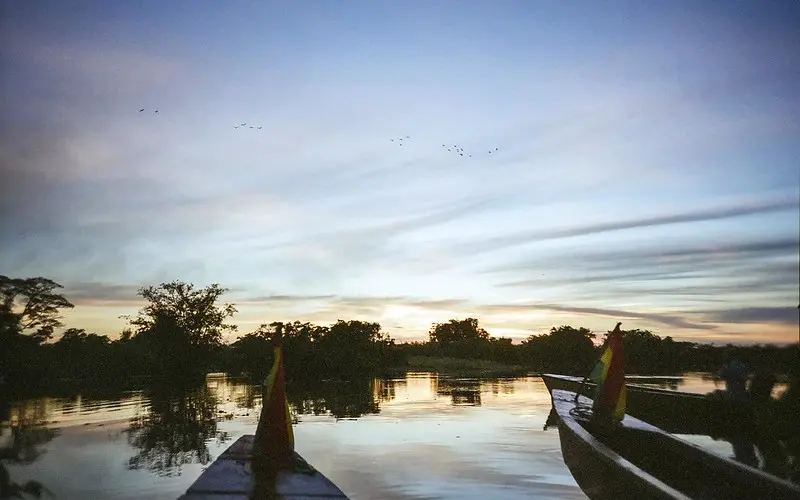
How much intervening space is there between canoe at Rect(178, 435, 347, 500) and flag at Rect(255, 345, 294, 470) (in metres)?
0.38

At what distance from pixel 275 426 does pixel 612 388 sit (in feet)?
23.7

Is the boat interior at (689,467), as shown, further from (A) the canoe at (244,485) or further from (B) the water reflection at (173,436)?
(B) the water reflection at (173,436)

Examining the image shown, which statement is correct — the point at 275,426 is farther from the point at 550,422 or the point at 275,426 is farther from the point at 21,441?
the point at 550,422

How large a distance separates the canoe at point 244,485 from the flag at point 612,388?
6767 mm

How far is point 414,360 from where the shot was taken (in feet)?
275

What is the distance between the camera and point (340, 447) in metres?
13.8

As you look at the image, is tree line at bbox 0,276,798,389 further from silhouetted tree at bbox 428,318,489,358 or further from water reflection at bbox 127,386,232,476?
silhouetted tree at bbox 428,318,489,358

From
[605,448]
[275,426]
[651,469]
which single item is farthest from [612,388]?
[275,426]

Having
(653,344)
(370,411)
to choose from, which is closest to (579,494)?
(370,411)

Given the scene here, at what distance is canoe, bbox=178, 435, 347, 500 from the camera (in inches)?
283

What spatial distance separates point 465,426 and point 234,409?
35.1 ft

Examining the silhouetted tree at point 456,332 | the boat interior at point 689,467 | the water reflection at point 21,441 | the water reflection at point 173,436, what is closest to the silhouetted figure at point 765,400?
the boat interior at point 689,467

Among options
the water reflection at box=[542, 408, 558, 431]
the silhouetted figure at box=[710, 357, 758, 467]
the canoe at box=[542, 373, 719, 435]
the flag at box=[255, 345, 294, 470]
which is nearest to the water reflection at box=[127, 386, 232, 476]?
the flag at box=[255, 345, 294, 470]

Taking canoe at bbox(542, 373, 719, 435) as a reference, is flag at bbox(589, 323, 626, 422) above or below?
above
